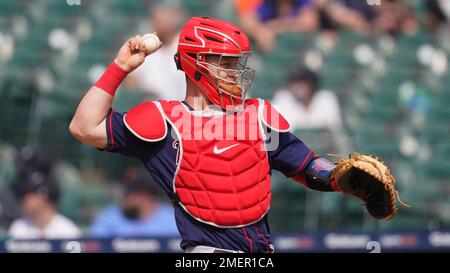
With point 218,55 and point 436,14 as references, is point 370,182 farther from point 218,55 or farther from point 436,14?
point 436,14

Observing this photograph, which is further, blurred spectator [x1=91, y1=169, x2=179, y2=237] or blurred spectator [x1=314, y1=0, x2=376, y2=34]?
blurred spectator [x1=314, y1=0, x2=376, y2=34]

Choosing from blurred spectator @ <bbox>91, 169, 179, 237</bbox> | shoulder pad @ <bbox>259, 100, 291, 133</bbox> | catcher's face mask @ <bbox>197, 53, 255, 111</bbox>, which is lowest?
blurred spectator @ <bbox>91, 169, 179, 237</bbox>

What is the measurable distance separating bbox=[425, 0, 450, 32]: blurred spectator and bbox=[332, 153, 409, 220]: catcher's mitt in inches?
272

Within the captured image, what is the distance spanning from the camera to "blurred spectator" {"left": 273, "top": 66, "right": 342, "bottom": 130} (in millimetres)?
8922

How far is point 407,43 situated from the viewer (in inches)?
415

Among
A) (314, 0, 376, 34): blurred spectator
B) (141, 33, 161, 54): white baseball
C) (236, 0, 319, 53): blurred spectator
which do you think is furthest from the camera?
(314, 0, 376, 34): blurred spectator

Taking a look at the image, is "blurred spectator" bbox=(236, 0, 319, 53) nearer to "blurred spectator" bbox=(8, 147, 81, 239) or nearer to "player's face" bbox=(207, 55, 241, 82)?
"blurred spectator" bbox=(8, 147, 81, 239)

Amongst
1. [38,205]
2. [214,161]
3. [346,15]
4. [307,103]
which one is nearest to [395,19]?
[346,15]

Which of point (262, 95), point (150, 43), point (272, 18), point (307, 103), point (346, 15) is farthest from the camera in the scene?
point (346, 15)

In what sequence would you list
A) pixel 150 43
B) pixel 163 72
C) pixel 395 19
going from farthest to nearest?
pixel 395 19 < pixel 163 72 < pixel 150 43

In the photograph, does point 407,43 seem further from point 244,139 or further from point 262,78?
point 244,139

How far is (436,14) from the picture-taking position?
10641 millimetres

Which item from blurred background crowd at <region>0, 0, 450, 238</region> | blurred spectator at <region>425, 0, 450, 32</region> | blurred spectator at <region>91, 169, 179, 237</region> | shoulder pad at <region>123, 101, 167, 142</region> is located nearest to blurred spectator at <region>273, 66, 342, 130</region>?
blurred background crowd at <region>0, 0, 450, 238</region>

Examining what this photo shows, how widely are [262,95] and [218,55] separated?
16.6 ft
